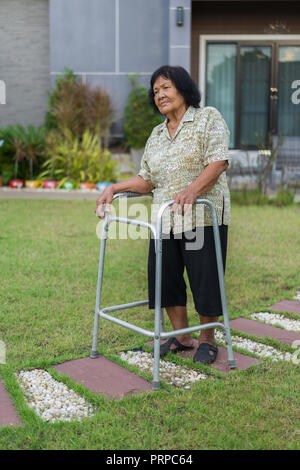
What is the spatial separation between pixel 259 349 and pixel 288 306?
2.94ft

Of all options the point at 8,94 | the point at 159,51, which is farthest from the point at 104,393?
the point at 8,94

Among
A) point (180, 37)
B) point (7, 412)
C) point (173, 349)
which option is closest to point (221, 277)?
point (173, 349)

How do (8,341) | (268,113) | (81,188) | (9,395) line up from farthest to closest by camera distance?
(268,113) → (81,188) → (8,341) → (9,395)

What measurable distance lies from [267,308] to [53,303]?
60.4 inches

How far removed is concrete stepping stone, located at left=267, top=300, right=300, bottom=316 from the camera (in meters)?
4.00

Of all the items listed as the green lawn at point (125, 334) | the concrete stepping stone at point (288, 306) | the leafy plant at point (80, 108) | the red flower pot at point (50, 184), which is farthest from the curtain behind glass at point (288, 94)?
the concrete stepping stone at point (288, 306)

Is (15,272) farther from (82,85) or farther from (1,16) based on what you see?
(1,16)

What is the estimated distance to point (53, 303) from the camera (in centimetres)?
404

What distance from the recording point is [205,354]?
3.10 m

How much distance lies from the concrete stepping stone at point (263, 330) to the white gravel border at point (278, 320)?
0.07 meters

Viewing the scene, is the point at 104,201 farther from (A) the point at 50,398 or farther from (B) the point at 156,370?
(A) the point at 50,398

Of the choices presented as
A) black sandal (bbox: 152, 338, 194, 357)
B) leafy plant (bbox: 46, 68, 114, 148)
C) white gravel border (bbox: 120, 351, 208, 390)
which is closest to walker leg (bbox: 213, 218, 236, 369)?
white gravel border (bbox: 120, 351, 208, 390)

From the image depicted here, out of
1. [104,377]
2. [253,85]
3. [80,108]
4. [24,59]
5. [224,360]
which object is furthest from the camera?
[24,59]

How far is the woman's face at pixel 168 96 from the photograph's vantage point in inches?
115
